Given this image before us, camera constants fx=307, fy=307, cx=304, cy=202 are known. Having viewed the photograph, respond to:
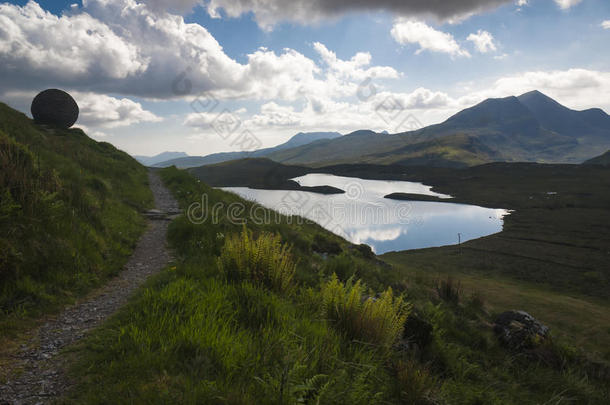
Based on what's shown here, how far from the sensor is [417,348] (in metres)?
5.21

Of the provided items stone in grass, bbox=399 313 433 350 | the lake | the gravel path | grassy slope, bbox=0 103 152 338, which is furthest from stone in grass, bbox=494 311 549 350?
the lake

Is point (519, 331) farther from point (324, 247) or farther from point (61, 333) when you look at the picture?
point (61, 333)

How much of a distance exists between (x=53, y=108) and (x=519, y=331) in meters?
37.7

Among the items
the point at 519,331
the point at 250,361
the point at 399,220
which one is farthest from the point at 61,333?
the point at 399,220

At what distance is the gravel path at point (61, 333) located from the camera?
289 cm

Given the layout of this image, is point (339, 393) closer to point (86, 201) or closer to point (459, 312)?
point (86, 201)

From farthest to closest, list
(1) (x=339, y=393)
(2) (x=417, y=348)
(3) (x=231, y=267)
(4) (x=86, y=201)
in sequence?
(4) (x=86, y=201), (3) (x=231, y=267), (2) (x=417, y=348), (1) (x=339, y=393)

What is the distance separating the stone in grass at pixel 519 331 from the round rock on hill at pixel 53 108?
37.1 meters

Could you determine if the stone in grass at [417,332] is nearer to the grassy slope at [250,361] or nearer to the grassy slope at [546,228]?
the grassy slope at [250,361]

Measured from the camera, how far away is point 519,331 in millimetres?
8227

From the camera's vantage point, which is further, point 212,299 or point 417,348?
point 417,348

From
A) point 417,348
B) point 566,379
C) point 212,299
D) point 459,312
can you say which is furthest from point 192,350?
point 459,312

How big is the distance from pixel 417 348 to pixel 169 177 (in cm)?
2492

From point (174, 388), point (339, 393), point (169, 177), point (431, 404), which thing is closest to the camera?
point (174, 388)
